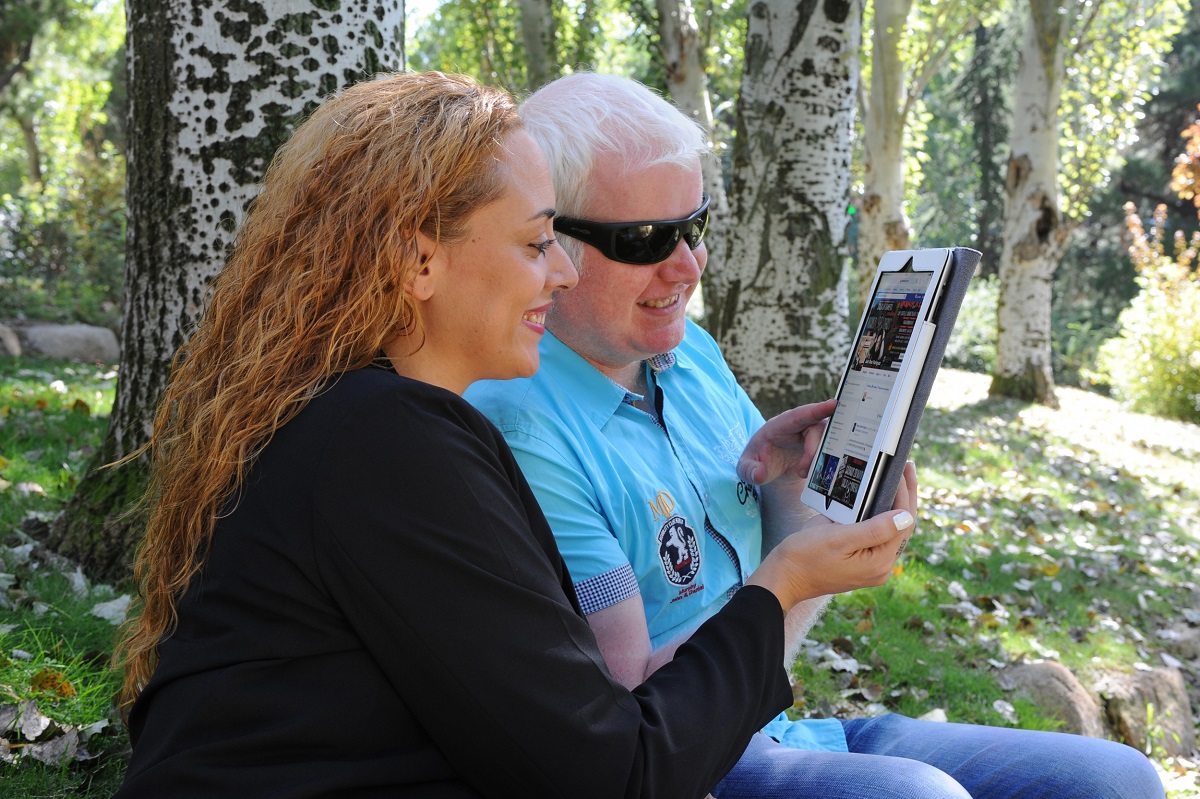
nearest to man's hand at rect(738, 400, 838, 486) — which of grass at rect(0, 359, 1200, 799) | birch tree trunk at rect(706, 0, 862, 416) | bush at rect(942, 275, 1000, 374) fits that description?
grass at rect(0, 359, 1200, 799)

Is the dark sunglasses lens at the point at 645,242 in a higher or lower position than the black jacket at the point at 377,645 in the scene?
higher

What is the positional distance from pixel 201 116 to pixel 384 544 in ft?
7.81

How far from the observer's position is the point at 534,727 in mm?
1372

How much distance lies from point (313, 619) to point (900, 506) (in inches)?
49.2

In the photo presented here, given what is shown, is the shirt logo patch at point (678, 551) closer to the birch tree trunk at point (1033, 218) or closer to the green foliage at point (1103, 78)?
the birch tree trunk at point (1033, 218)

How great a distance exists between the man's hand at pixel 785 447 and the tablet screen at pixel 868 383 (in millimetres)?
145

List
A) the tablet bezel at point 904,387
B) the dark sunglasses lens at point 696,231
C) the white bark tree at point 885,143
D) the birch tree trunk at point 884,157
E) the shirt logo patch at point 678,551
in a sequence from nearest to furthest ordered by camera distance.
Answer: the tablet bezel at point 904,387 < the shirt logo patch at point 678,551 < the dark sunglasses lens at point 696,231 < the white bark tree at point 885,143 < the birch tree trunk at point 884,157

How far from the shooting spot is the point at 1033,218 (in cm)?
1355

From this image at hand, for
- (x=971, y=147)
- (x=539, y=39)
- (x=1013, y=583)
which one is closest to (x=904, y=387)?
(x=1013, y=583)

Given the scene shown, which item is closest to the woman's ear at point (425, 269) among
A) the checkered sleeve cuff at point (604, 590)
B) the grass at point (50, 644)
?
the checkered sleeve cuff at point (604, 590)

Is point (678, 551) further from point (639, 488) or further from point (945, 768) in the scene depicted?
point (945, 768)

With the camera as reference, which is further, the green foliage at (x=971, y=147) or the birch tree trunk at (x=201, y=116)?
the green foliage at (x=971, y=147)

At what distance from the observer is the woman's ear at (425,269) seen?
1.60m

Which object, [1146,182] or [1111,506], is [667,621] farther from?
[1146,182]
